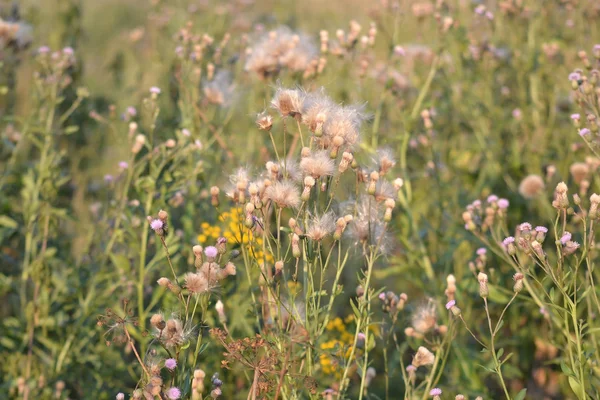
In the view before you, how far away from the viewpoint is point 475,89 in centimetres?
410

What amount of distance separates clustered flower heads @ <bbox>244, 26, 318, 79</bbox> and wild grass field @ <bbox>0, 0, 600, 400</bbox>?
0.04 feet

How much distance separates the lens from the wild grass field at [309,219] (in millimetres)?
1946

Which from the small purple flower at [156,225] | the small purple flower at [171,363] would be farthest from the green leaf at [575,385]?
the small purple flower at [156,225]

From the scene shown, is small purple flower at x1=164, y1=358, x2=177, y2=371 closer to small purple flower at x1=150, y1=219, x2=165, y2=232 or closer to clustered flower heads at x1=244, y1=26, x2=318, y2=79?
small purple flower at x1=150, y1=219, x2=165, y2=232

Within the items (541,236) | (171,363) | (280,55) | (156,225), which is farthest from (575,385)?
(280,55)

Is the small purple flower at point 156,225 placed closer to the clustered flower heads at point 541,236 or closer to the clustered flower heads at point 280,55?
the clustered flower heads at point 541,236

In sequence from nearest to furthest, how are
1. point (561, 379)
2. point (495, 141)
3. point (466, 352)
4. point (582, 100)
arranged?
point (582, 100) → point (466, 352) → point (561, 379) → point (495, 141)

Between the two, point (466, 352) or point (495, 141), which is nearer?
point (466, 352)

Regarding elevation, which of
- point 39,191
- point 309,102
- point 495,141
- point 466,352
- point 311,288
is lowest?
point 466,352

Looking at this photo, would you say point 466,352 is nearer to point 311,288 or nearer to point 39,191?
point 311,288

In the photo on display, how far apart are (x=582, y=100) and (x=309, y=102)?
108cm

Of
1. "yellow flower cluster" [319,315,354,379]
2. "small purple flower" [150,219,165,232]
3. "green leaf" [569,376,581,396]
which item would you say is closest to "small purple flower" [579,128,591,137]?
"green leaf" [569,376,581,396]

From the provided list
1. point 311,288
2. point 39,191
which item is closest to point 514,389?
point 311,288

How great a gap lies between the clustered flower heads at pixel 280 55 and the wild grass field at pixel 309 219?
0.04 ft
